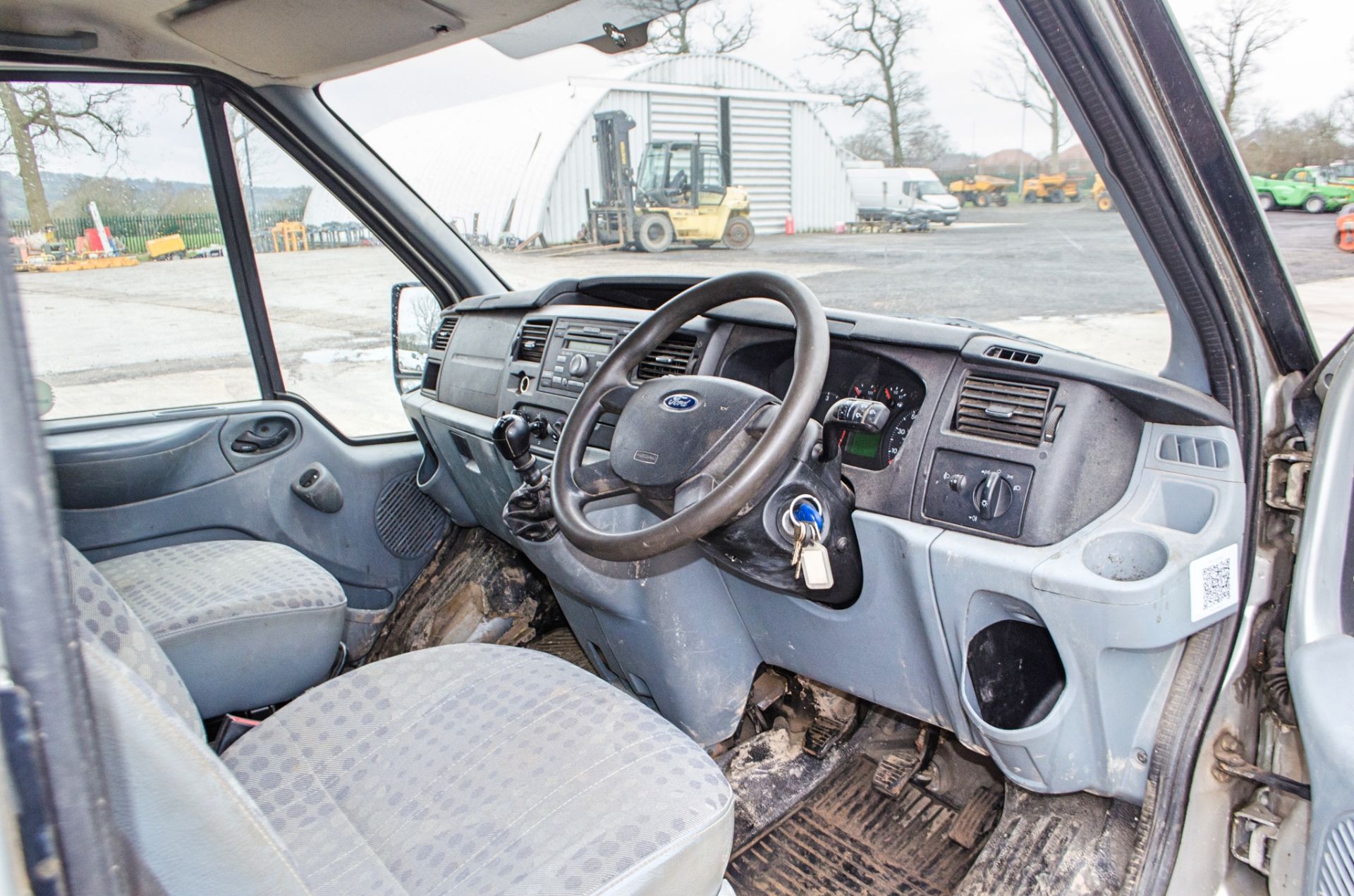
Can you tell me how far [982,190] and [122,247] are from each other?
211cm

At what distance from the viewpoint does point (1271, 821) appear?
1.38m

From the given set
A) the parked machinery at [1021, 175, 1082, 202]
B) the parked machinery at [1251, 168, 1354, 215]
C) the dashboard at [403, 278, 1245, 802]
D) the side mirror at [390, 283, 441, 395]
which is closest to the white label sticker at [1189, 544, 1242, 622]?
the dashboard at [403, 278, 1245, 802]

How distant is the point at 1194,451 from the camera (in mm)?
1418

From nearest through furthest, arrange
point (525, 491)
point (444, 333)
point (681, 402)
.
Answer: point (681, 402), point (525, 491), point (444, 333)

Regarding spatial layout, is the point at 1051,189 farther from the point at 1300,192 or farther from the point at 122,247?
the point at 122,247

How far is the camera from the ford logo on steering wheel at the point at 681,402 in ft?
4.84

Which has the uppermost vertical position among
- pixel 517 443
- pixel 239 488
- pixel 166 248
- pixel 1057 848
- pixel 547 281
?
pixel 166 248

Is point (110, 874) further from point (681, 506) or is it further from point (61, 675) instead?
point (681, 506)

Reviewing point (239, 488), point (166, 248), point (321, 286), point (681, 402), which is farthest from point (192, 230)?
point (681, 402)

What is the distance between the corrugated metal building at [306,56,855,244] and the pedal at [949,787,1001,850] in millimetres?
1295

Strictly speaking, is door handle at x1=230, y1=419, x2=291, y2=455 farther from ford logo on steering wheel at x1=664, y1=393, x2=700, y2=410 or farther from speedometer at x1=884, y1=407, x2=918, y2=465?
speedometer at x1=884, y1=407, x2=918, y2=465

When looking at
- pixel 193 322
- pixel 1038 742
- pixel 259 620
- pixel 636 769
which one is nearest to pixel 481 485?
pixel 259 620

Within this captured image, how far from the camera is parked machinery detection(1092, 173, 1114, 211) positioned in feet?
4.42

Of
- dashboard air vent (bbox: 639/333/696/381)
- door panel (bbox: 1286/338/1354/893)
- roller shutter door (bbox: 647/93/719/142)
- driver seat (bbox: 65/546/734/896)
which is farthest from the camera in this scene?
roller shutter door (bbox: 647/93/719/142)
